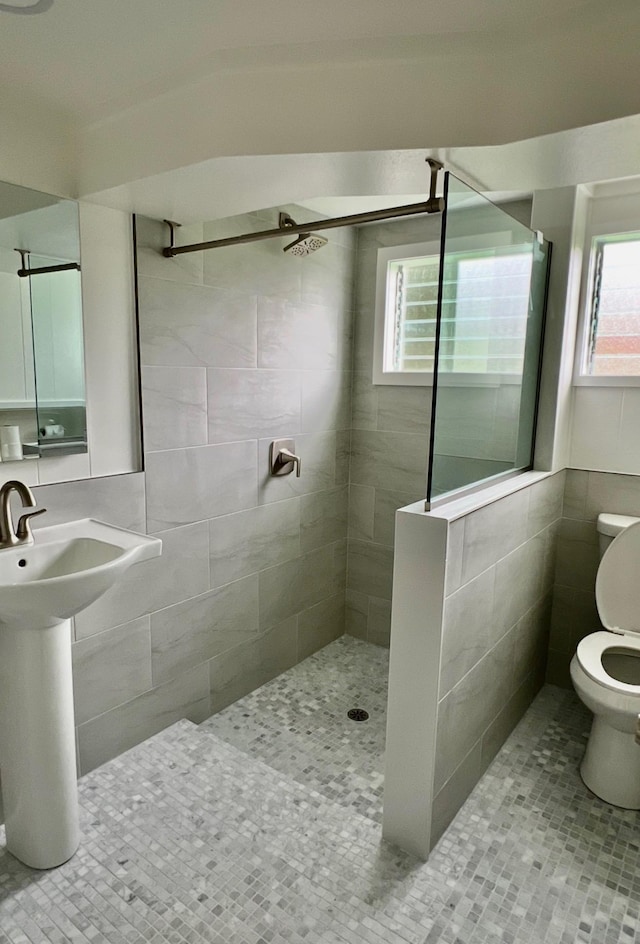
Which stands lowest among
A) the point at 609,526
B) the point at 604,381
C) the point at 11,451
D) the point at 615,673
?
the point at 615,673

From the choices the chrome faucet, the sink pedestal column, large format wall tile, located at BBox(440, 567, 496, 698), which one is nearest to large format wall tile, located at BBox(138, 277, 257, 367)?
the chrome faucet

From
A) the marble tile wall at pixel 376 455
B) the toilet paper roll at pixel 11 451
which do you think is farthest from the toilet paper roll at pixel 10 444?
the marble tile wall at pixel 376 455

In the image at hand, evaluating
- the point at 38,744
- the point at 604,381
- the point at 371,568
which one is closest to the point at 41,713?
the point at 38,744

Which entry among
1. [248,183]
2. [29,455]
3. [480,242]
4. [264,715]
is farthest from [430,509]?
[264,715]

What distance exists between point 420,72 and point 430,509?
1140 millimetres

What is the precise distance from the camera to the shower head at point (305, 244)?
7.56 ft

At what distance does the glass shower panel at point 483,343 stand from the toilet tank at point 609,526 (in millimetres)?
423

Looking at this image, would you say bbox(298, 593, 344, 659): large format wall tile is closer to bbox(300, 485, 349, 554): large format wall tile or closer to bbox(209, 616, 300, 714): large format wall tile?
bbox(209, 616, 300, 714): large format wall tile

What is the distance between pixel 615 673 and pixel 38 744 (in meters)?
2.09

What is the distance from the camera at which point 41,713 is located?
1.66m

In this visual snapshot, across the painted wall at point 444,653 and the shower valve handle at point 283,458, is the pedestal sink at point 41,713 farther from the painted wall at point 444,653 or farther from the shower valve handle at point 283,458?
the shower valve handle at point 283,458

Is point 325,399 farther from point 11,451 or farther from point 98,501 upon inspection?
point 11,451

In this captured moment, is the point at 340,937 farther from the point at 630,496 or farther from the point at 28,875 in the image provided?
the point at 630,496

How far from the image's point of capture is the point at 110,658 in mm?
2143
